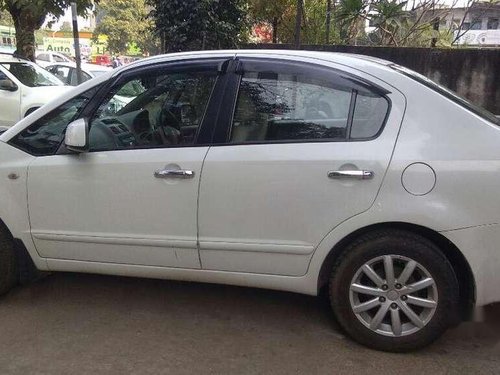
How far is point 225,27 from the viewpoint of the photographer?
9.12m

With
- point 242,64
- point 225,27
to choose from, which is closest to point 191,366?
point 242,64

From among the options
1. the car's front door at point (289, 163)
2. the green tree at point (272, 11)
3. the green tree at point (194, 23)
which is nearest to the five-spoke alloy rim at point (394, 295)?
the car's front door at point (289, 163)

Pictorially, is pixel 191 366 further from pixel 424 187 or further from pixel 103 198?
pixel 424 187

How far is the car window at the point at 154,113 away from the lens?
331cm

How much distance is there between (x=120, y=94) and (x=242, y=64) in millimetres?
873

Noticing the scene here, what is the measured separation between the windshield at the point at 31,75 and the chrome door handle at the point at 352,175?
8689 millimetres

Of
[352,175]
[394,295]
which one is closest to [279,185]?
[352,175]

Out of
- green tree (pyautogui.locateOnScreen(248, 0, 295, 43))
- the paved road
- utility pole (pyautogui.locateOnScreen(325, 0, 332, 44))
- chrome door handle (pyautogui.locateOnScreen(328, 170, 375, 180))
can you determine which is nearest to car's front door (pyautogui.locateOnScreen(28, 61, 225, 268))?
the paved road

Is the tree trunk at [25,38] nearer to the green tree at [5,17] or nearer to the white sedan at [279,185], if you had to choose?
the green tree at [5,17]

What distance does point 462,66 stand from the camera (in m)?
9.56

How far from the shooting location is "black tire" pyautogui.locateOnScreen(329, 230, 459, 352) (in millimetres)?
2891

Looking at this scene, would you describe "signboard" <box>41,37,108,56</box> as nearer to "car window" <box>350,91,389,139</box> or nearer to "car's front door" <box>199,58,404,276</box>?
"car's front door" <box>199,58,404,276</box>

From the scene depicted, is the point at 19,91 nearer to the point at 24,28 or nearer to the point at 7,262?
the point at 24,28

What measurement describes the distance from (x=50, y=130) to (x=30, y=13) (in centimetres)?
854
